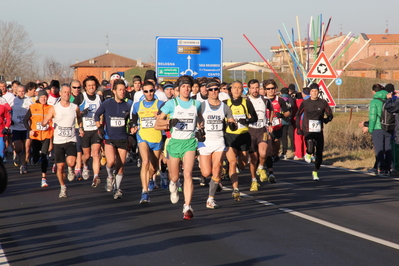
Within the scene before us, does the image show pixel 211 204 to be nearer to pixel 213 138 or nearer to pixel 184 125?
pixel 213 138

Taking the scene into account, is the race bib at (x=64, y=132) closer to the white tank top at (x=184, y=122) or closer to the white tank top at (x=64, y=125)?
the white tank top at (x=64, y=125)

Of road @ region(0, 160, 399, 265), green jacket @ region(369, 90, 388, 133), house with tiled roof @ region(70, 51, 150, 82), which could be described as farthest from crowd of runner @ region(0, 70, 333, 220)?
house with tiled roof @ region(70, 51, 150, 82)

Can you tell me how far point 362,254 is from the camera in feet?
25.1

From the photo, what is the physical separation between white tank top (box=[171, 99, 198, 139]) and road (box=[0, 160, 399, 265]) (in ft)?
3.90

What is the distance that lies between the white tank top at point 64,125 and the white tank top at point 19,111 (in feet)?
18.4

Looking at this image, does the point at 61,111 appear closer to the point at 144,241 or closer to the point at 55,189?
the point at 55,189

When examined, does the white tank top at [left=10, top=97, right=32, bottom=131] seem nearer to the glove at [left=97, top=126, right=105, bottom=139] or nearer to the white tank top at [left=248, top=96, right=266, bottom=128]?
the glove at [left=97, top=126, right=105, bottom=139]

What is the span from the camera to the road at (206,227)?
755 cm

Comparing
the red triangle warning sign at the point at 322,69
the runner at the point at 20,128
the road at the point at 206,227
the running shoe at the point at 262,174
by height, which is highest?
the red triangle warning sign at the point at 322,69

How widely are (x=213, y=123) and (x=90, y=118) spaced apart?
→ 420 centimetres

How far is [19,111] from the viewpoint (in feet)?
61.6

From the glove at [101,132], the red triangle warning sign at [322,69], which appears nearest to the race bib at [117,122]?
the glove at [101,132]

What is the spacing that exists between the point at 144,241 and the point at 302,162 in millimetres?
11867

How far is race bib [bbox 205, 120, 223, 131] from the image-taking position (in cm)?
1095
